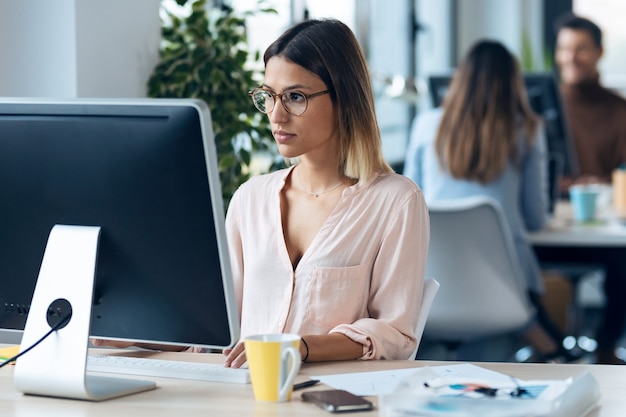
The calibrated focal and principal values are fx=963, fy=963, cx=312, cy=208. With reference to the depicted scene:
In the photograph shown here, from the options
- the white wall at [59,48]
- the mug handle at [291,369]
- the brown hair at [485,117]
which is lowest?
the mug handle at [291,369]

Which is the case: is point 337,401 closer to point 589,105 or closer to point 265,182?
point 265,182

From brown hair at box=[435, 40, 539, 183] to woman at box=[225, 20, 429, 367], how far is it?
1428 millimetres

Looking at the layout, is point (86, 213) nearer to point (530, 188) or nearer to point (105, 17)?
point (105, 17)

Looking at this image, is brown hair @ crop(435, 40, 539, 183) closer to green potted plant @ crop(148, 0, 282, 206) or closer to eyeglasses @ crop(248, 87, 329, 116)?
green potted plant @ crop(148, 0, 282, 206)

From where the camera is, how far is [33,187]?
52.8 inches

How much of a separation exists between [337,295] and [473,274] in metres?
1.34

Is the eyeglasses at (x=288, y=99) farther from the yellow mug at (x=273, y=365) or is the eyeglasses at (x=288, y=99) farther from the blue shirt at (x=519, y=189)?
the blue shirt at (x=519, y=189)

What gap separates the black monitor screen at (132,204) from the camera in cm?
125

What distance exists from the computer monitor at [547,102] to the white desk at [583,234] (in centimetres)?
38

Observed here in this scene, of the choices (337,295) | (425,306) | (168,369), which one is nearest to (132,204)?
(168,369)

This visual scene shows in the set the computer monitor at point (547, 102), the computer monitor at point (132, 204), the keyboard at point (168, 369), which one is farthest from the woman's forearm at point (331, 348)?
the computer monitor at point (547, 102)

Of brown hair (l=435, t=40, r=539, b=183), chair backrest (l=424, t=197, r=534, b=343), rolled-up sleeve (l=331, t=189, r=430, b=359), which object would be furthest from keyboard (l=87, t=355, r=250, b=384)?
brown hair (l=435, t=40, r=539, b=183)

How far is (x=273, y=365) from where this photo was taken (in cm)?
125

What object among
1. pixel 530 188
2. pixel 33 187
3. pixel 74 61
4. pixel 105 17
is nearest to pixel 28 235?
pixel 33 187
